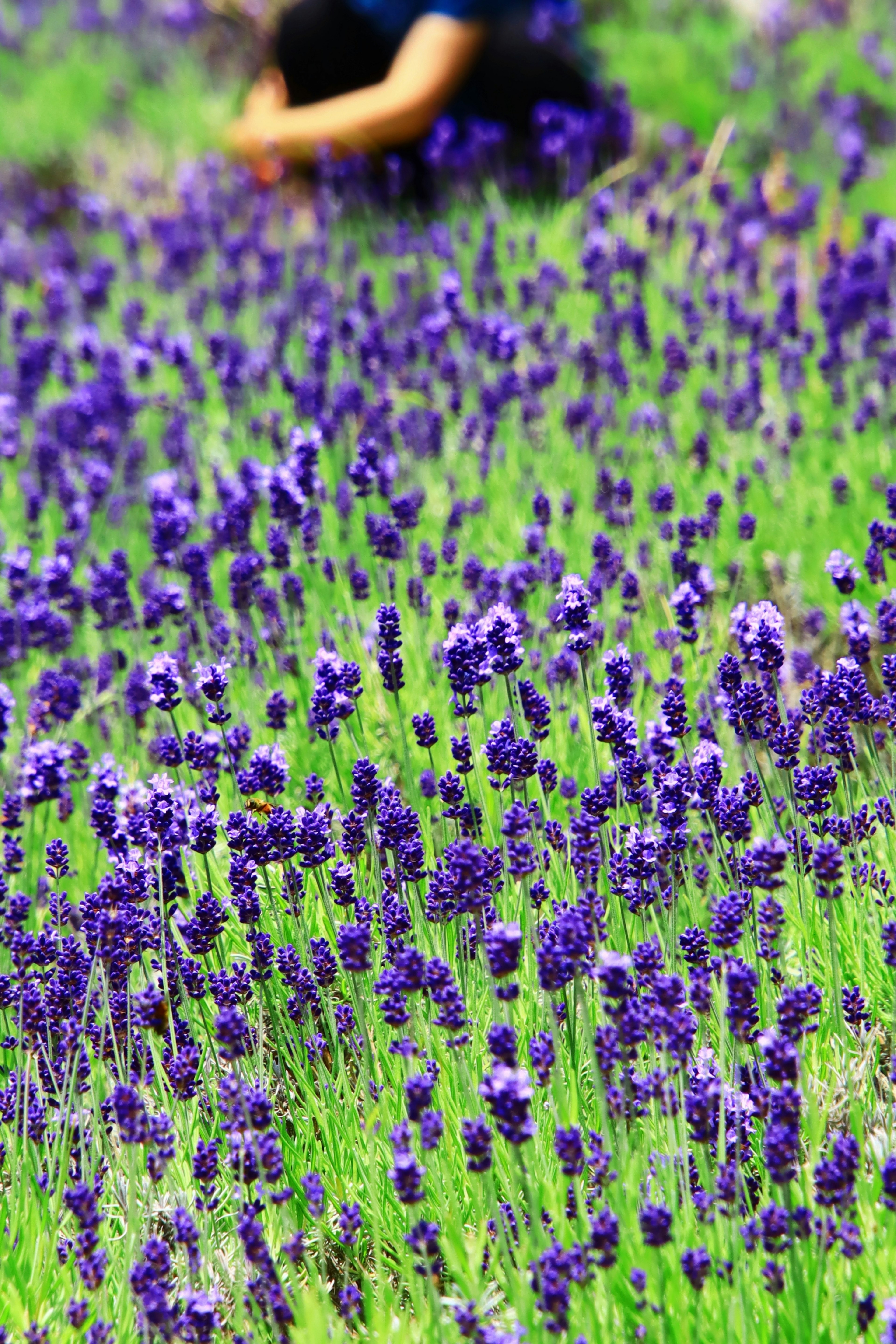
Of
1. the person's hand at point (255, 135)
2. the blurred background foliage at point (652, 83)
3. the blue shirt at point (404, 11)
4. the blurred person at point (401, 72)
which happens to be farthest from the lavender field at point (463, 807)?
the blue shirt at point (404, 11)

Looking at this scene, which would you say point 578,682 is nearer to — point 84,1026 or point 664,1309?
point 84,1026

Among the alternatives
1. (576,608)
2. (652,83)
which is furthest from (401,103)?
(576,608)

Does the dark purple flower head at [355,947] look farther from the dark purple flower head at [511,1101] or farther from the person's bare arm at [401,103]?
the person's bare arm at [401,103]

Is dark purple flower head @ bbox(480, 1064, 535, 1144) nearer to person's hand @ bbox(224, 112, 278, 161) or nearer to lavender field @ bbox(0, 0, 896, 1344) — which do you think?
lavender field @ bbox(0, 0, 896, 1344)

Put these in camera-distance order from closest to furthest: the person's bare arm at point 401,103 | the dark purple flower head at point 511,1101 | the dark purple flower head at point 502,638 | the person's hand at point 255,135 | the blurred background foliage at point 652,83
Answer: the dark purple flower head at point 511,1101
the dark purple flower head at point 502,638
the person's bare arm at point 401,103
the blurred background foliage at point 652,83
the person's hand at point 255,135

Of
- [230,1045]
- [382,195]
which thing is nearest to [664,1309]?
[230,1045]

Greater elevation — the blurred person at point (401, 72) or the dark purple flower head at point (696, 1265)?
the blurred person at point (401, 72)

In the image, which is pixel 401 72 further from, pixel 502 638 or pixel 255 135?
pixel 502 638
